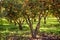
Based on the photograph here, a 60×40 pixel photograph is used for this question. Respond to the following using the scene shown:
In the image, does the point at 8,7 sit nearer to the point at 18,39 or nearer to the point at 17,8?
the point at 17,8

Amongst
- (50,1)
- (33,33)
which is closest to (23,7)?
(50,1)

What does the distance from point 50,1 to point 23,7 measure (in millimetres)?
1742

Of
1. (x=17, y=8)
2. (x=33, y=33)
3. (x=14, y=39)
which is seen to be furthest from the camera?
(x=33, y=33)

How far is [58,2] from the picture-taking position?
46.2 ft

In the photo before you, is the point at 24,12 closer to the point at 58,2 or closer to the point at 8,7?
the point at 8,7

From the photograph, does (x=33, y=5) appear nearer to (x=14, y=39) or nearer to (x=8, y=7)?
(x=8, y=7)

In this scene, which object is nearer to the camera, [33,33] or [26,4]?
[26,4]

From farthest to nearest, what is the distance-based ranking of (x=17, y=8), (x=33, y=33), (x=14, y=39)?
1. (x=33, y=33)
2. (x=14, y=39)
3. (x=17, y=8)

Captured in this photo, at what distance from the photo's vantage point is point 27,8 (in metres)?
14.2

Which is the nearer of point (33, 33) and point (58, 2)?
point (58, 2)

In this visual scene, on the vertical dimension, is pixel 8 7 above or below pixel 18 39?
above

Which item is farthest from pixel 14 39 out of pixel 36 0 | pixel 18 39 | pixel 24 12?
pixel 36 0

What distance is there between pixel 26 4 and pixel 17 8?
2.02ft

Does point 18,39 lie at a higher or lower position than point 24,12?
lower
